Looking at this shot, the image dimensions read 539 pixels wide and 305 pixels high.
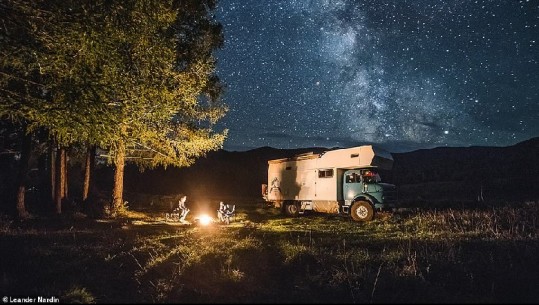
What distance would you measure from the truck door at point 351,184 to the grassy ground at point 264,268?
24.2 feet

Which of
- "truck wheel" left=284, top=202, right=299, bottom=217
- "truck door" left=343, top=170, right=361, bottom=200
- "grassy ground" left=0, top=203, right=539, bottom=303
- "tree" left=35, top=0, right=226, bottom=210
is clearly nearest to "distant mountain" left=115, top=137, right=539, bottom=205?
"truck wheel" left=284, top=202, right=299, bottom=217

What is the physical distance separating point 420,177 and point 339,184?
1908 inches

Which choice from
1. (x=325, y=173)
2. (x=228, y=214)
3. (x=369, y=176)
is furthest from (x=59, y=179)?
(x=369, y=176)

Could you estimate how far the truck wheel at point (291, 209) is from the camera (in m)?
24.2

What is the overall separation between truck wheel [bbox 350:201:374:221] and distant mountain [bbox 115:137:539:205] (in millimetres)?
21688

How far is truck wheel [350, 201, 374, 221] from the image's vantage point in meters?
A: 19.9

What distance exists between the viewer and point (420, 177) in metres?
65.1

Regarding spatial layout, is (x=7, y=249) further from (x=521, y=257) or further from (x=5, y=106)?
(x=521, y=257)

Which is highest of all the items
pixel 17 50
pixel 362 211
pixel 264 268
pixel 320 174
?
pixel 17 50

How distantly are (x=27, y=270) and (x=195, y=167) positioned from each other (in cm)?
7201

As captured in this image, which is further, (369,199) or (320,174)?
(320,174)

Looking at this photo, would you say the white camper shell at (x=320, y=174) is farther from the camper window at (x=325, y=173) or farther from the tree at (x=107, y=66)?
the tree at (x=107, y=66)

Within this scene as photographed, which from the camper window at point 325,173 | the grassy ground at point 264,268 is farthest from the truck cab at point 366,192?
the grassy ground at point 264,268

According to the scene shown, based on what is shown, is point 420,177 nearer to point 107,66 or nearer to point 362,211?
point 362,211
